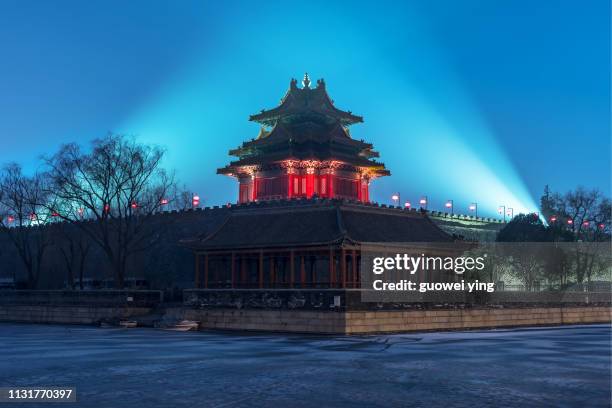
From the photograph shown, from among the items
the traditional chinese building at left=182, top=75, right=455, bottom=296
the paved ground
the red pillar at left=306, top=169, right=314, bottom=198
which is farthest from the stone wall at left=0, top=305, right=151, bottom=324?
the red pillar at left=306, top=169, right=314, bottom=198

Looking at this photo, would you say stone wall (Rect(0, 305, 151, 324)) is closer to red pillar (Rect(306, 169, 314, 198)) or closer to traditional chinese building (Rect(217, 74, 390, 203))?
traditional chinese building (Rect(217, 74, 390, 203))

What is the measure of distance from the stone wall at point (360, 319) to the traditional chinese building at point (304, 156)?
77.1ft

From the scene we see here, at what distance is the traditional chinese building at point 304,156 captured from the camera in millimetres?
63719

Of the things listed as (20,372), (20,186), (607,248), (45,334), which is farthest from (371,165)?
(20,372)

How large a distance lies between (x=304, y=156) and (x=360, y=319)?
3044cm

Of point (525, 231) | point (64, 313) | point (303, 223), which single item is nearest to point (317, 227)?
point (303, 223)

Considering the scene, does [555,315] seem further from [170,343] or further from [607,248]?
[170,343]

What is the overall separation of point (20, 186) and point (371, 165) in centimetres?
3037

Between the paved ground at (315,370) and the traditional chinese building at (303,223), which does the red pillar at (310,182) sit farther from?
the paved ground at (315,370)

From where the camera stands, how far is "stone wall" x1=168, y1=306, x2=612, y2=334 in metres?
33.9

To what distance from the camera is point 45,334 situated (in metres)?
35.2

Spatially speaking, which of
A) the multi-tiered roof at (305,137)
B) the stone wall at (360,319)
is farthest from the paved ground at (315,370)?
the multi-tiered roof at (305,137)

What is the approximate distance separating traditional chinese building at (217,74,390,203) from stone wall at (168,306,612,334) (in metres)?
23.5

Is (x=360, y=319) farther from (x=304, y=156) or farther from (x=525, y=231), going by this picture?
(x=304, y=156)
